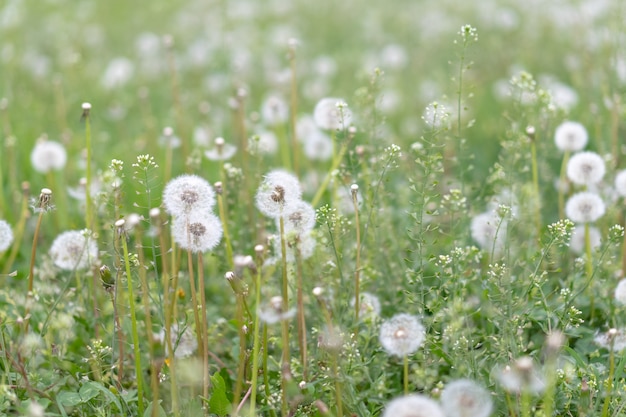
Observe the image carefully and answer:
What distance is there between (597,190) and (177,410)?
202 centimetres

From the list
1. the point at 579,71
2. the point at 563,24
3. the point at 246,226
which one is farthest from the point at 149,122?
the point at 563,24

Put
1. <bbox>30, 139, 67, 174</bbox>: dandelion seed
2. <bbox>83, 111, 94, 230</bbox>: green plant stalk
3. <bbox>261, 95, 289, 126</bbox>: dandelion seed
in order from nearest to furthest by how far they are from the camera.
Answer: <bbox>83, 111, 94, 230</bbox>: green plant stalk
<bbox>30, 139, 67, 174</bbox>: dandelion seed
<bbox>261, 95, 289, 126</bbox>: dandelion seed

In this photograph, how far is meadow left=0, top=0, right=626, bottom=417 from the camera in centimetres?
219

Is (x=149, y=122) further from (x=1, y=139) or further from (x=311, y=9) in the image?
(x=311, y=9)

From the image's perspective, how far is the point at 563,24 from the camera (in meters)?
6.24

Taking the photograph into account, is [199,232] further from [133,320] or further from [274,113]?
[274,113]

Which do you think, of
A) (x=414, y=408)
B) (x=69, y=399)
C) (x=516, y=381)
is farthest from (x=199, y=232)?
(x=516, y=381)

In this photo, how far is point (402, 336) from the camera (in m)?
2.11

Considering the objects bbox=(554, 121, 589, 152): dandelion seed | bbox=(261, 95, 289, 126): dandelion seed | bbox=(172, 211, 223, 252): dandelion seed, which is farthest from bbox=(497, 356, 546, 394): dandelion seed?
bbox=(261, 95, 289, 126): dandelion seed

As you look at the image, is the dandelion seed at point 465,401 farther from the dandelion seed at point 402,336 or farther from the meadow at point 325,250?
the dandelion seed at point 402,336

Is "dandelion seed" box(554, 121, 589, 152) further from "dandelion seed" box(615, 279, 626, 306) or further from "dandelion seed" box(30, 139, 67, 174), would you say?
"dandelion seed" box(30, 139, 67, 174)

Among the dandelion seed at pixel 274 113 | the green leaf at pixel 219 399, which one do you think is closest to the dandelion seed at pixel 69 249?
the green leaf at pixel 219 399

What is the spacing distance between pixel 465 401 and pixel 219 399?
0.70 m

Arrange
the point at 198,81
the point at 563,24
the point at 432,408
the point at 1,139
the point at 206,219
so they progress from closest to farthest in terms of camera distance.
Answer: the point at 432,408 < the point at 206,219 < the point at 1,139 < the point at 198,81 < the point at 563,24
